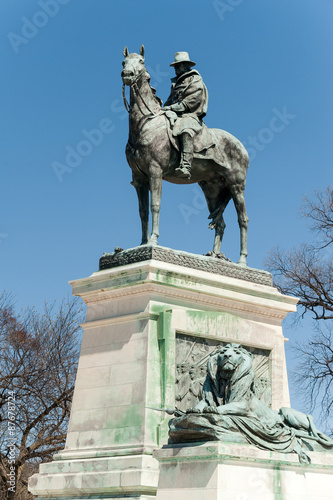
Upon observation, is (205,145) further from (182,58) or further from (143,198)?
(182,58)

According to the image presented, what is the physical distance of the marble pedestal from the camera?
39.5ft

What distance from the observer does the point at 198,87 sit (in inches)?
575

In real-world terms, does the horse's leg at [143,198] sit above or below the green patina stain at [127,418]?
above

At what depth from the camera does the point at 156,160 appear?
546 inches

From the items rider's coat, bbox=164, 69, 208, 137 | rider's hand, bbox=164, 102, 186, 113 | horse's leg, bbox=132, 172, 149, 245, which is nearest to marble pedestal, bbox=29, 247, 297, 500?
horse's leg, bbox=132, 172, 149, 245

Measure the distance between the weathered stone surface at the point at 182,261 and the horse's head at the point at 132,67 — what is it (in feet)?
8.91

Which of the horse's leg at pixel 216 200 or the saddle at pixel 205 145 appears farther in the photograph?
the horse's leg at pixel 216 200

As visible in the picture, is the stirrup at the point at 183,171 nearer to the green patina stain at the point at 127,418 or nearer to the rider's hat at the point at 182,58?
the rider's hat at the point at 182,58

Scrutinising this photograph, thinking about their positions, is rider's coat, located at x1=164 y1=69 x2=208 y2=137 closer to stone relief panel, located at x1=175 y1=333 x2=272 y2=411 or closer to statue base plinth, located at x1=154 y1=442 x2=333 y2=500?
stone relief panel, located at x1=175 y1=333 x2=272 y2=411

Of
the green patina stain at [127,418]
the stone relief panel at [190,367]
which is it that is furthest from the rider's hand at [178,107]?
the green patina stain at [127,418]

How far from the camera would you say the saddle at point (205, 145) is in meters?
14.1

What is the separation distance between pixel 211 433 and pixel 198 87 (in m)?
6.66

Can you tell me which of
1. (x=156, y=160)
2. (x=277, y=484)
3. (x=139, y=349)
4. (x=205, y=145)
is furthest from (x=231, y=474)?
(x=205, y=145)

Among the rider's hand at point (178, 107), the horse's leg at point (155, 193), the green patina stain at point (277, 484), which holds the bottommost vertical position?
the green patina stain at point (277, 484)
